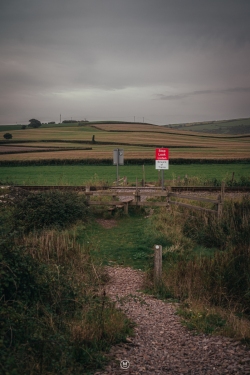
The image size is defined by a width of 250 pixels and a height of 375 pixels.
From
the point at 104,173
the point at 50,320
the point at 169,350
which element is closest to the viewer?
the point at 169,350

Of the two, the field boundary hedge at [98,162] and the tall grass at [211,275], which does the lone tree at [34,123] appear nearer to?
the field boundary hedge at [98,162]

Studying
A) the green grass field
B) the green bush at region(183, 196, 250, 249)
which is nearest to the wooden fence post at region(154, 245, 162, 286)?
the green bush at region(183, 196, 250, 249)

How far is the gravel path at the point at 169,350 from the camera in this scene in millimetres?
6004

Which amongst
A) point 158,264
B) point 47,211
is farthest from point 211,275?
point 47,211

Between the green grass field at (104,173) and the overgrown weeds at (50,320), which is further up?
the green grass field at (104,173)

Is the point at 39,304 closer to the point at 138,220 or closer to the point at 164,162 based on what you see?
the point at 138,220

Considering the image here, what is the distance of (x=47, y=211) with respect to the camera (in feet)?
48.3

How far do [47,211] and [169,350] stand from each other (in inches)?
359

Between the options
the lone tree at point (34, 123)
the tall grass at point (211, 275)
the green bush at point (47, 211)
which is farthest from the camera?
the lone tree at point (34, 123)

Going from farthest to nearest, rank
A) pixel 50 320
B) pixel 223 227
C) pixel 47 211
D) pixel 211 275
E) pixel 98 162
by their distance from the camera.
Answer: pixel 98 162 < pixel 47 211 < pixel 223 227 < pixel 211 275 < pixel 50 320

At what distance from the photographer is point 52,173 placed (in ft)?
121

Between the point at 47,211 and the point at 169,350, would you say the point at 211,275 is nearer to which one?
the point at 169,350

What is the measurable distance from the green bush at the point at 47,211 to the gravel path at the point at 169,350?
22.4 feet

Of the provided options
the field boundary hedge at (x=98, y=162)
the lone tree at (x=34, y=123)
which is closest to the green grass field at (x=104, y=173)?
the field boundary hedge at (x=98, y=162)
